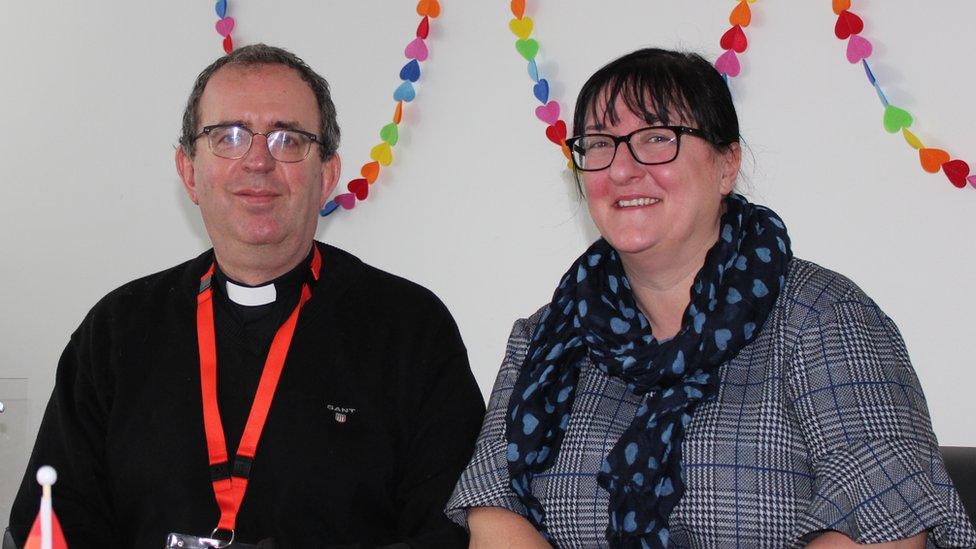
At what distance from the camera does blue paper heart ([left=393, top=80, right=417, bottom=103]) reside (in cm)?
349

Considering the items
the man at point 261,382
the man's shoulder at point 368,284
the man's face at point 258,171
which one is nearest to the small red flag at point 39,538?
the man at point 261,382

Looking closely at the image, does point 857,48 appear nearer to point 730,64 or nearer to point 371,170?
point 730,64

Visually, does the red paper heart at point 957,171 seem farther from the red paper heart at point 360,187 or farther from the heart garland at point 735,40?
the red paper heart at point 360,187

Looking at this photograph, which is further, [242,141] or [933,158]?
[933,158]

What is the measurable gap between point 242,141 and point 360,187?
1.03 m

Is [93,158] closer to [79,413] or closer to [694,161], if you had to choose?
[79,413]

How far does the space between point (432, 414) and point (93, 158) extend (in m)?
2.04

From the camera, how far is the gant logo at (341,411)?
2.47m

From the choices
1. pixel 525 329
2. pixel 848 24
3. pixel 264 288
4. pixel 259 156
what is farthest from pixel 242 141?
pixel 848 24

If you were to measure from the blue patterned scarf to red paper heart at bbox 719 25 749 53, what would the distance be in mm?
943

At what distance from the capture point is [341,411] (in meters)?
2.48

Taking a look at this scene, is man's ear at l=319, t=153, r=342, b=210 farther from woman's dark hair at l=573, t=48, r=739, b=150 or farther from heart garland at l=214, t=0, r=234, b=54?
heart garland at l=214, t=0, r=234, b=54

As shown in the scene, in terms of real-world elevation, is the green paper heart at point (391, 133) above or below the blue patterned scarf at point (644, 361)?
above

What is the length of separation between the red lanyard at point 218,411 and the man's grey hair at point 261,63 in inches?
12.2
